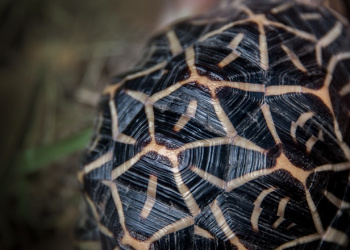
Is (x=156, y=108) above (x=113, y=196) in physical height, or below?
above

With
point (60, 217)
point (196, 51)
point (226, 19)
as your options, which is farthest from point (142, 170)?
point (60, 217)

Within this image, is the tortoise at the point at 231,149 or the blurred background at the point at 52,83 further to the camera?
the blurred background at the point at 52,83

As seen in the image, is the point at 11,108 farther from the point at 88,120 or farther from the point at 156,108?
the point at 156,108

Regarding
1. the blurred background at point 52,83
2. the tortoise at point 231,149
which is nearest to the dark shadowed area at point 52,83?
the blurred background at point 52,83

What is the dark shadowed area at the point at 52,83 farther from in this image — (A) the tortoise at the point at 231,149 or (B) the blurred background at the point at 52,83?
(A) the tortoise at the point at 231,149

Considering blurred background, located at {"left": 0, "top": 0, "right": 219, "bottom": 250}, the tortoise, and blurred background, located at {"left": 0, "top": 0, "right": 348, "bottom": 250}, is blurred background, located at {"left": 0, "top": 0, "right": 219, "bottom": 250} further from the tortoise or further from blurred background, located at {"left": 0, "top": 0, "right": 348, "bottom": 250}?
the tortoise

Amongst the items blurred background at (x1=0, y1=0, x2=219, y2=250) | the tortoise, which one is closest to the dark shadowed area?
blurred background at (x1=0, y1=0, x2=219, y2=250)
